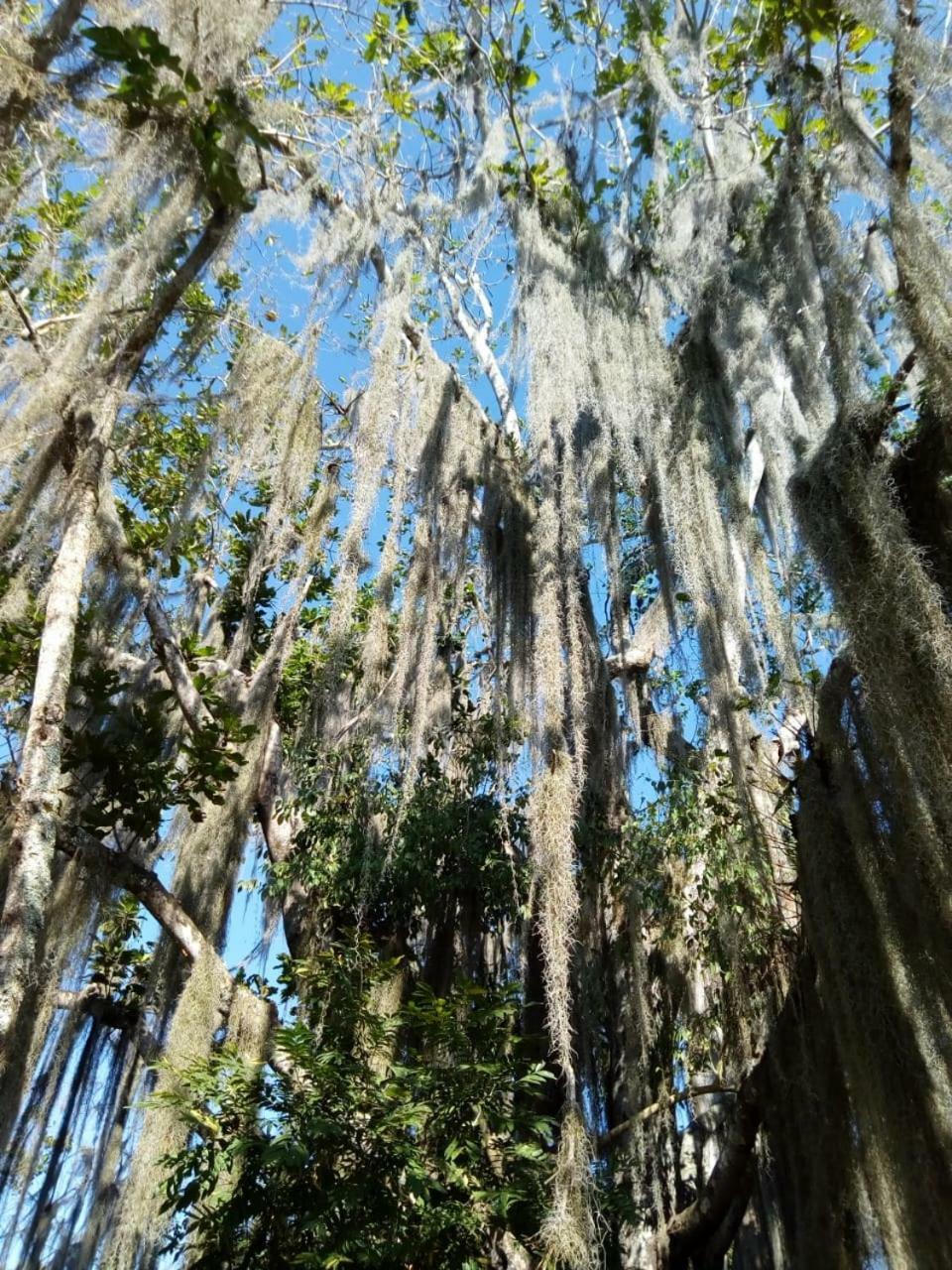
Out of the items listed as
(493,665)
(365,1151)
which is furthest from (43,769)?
(493,665)

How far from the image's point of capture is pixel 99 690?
4.36m

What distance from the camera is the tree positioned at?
3082 millimetres

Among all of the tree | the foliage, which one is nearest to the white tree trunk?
the tree

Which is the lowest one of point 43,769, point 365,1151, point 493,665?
point 365,1151

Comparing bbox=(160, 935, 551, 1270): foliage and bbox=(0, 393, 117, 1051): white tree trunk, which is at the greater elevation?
Answer: bbox=(0, 393, 117, 1051): white tree trunk

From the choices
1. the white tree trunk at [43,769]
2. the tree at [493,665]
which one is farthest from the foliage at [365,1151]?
the white tree trunk at [43,769]

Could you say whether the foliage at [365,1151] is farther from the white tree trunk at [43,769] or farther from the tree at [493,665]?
the white tree trunk at [43,769]

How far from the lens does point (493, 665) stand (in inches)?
193

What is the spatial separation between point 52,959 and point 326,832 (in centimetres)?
154

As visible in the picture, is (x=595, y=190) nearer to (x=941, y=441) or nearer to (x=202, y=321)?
(x=202, y=321)

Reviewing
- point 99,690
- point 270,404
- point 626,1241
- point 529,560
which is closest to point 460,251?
point 270,404

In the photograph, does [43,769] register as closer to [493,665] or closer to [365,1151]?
[365,1151]

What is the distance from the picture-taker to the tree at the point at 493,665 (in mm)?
3082

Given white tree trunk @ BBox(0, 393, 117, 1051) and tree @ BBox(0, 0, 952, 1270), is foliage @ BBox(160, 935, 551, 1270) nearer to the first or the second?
tree @ BBox(0, 0, 952, 1270)
